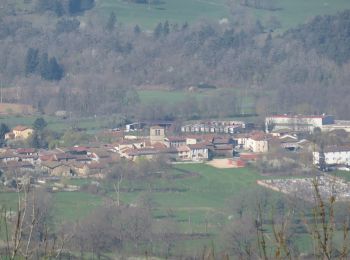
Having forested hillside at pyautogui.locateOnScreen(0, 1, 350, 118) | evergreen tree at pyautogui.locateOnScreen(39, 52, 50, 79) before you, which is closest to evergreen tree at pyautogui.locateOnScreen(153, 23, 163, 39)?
forested hillside at pyautogui.locateOnScreen(0, 1, 350, 118)

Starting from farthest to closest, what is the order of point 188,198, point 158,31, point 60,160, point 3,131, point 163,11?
1. point 163,11
2. point 158,31
3. point 3,131
4. point 60,160
5. point 188,198

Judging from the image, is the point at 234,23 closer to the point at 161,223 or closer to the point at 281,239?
the point at 161,223

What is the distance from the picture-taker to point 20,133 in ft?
65.8

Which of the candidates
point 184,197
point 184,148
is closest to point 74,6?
point 184,148

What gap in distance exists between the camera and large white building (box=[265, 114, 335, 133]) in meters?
21.2

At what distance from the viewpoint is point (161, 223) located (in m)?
12.2

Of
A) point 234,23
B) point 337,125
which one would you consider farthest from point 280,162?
point 234,23

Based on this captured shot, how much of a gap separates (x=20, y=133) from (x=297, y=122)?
15.4 feet

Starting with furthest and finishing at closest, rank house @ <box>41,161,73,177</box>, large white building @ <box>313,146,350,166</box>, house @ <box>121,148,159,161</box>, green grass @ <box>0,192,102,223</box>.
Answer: house @ <box>121,148,159,161</box>
large white building @ <box>313,146,350,166</box>
house @ <box>41,161,73,177</box>
green grass @ <box>0,192,102,223</box>

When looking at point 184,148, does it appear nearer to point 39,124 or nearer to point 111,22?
point 39,124

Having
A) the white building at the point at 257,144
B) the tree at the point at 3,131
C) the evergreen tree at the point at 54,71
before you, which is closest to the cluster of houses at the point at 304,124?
the white building at the point at 257,144

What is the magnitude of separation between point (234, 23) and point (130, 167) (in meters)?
17.9

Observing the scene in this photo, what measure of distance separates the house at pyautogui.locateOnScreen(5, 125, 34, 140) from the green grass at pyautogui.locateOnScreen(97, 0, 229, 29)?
44.9 ft

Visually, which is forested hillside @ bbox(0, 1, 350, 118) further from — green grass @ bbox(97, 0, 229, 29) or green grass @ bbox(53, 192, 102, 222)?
green grass @ bbox(53, 192, 102, 222)
